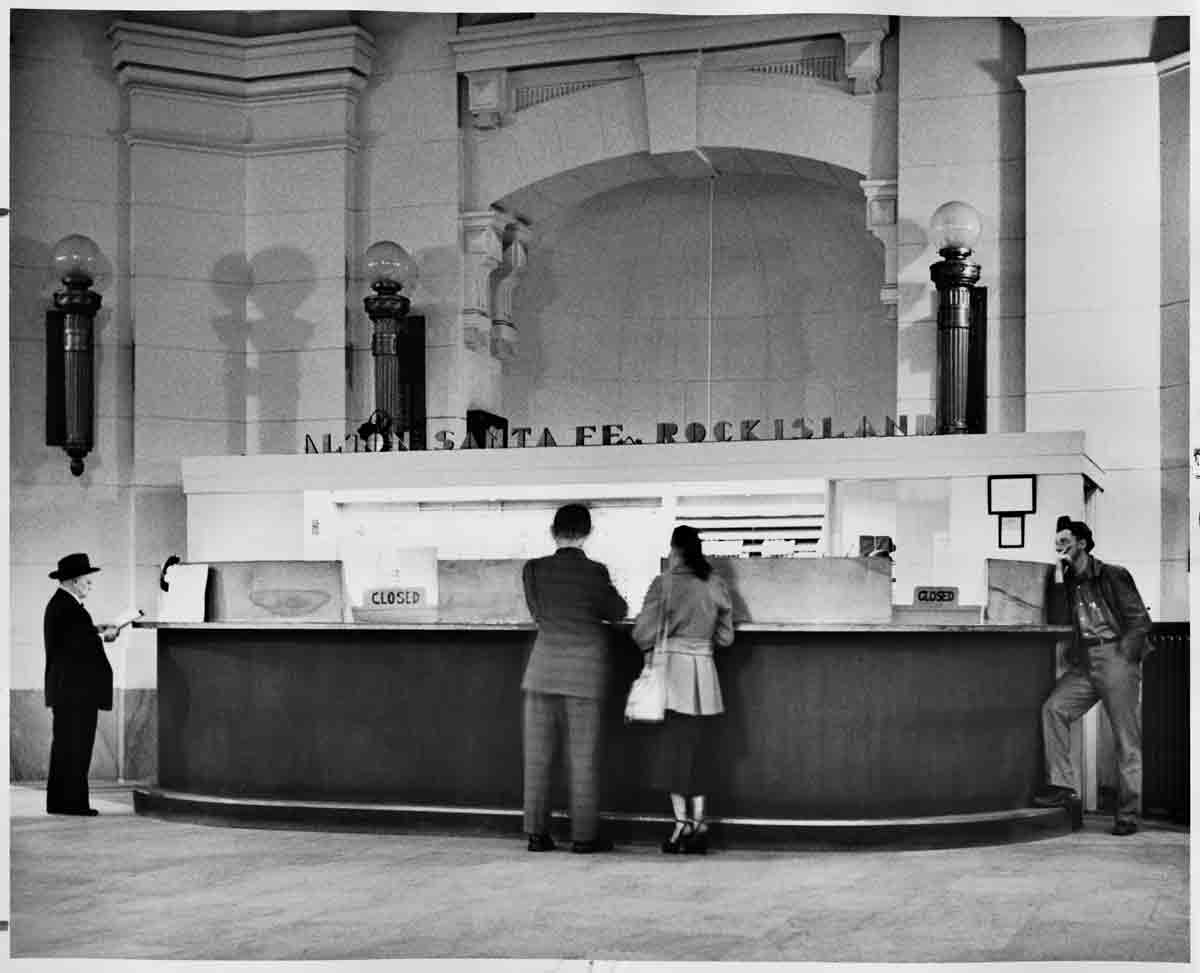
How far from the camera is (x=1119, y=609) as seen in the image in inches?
328

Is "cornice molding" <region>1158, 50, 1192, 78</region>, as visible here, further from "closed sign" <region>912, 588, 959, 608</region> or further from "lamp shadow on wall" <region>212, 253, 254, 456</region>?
"lamp shadow on wall" <region>212, 253, 254, 456</region>

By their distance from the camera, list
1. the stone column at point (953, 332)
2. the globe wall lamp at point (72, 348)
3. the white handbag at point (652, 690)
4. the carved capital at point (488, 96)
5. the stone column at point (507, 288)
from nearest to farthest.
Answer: the white handbag at point (652, 690)
the stone column at point (953, 332)
the globe wall lamp at point (72, 348)
the carved capital at point (488, 96)
the stone column at point (507, 288)

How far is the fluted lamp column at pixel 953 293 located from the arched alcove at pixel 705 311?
2159 mm

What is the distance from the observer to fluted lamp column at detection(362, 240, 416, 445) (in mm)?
10570

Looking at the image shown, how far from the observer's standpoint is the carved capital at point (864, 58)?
10.5 m

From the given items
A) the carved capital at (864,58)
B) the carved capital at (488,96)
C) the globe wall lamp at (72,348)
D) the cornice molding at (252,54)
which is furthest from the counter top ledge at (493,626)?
the carved capital at (488,96)

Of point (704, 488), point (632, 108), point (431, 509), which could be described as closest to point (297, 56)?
point (632, 108)

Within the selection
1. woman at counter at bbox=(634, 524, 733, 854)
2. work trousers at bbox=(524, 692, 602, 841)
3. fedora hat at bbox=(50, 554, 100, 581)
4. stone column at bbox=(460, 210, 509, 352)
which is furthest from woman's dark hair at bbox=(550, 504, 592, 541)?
stone column at bbox=(460, 210, 509, 352)

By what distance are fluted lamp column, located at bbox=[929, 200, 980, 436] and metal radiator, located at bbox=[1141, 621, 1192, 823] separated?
1570 mm

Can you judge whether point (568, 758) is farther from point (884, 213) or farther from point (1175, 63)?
point (1175, 63)

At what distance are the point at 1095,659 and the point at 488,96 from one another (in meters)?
5.04

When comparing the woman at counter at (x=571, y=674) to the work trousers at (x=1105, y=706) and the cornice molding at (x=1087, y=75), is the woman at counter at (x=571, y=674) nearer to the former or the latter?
the work trousers at (x=1105, y=706)

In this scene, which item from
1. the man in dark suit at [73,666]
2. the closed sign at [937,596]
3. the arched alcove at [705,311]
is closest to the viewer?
the closed sign at [937,596]

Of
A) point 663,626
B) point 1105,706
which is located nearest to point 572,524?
point 663,626
